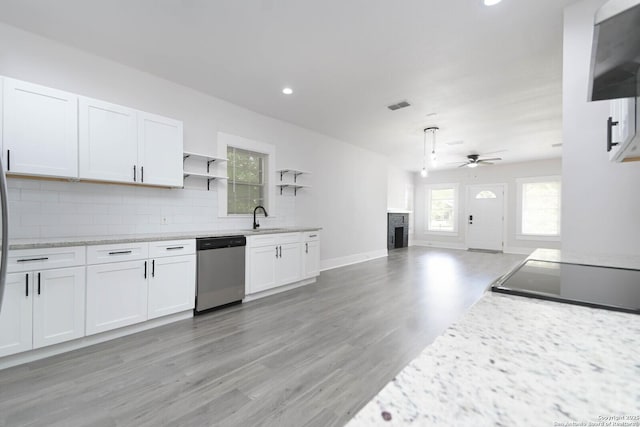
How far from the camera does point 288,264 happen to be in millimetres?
4117

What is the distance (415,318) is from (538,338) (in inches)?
105

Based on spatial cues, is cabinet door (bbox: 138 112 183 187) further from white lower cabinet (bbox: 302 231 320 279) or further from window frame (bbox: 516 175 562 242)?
window frame (bbox: 516 175 562 242)

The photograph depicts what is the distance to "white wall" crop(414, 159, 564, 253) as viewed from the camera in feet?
26.1

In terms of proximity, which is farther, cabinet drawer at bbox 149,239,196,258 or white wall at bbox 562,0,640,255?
cabinet drawer at bbox 149,239,196,258

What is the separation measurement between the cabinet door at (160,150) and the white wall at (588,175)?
375 centimetres

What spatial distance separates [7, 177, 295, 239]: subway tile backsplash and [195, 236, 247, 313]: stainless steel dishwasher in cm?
59

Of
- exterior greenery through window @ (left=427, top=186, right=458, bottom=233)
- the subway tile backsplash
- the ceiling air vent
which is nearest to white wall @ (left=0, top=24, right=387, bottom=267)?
the subway tile backsplash

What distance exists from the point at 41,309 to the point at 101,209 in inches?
43.1

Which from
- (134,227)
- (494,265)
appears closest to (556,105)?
(494,265)

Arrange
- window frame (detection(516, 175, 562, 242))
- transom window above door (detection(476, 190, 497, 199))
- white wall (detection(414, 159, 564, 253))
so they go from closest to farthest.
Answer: window frame (detection(516, 175, 562, 242)), white wall (detection(414, 159, 564, 253)), transom window above door (detection(476, 190, 497, 199))

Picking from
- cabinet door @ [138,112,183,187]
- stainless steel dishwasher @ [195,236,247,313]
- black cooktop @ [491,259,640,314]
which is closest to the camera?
black cooktop @ [491,259,640,314]

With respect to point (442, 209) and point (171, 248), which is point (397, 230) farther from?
point (171, 248)

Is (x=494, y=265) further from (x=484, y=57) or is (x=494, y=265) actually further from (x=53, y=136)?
(x=53, y=136)

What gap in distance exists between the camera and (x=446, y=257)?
24.0 ft
